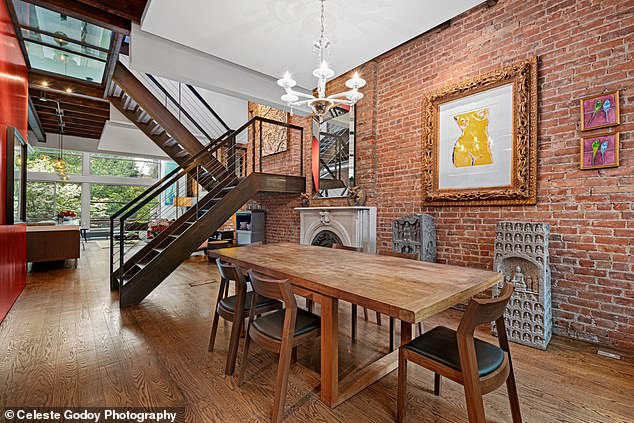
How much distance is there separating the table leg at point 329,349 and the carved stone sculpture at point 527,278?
5.82ft

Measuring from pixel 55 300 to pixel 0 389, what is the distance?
226cm

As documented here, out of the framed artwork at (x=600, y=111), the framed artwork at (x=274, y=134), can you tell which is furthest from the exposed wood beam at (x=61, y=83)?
the framed artwork at (x=600, y=111)

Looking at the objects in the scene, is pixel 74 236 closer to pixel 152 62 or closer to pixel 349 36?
pixel 152 62

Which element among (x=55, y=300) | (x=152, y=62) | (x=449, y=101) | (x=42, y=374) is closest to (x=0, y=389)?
(x=42, y=374)

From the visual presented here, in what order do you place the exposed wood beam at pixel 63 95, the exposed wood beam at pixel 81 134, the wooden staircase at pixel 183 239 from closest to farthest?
the wooden staircase at pixel 183 239, the exposed wood beam at pixel 63 95, the exposed wood beam at pixel 81 134

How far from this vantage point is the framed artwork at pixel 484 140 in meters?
2.98

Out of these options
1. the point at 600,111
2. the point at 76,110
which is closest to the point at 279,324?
the point at 600,111

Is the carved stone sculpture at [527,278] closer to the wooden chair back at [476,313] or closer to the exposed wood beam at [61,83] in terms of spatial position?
the wooden chair back at [476,313]

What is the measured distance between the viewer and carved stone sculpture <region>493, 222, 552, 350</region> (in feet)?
8.54

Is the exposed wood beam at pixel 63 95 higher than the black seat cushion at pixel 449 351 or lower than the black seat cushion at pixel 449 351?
higher

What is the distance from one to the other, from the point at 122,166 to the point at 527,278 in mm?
13115

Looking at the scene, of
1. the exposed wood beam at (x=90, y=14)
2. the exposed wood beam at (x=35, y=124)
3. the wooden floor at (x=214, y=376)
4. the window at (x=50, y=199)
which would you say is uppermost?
the exposed wood beam at (x=90, y=14)

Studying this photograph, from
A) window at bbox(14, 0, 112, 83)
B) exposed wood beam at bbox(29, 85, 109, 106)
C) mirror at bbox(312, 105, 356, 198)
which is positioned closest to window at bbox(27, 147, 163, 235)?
exposed wood beam at bbox(29, 85, 109, 106)

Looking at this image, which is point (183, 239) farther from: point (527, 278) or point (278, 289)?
point (527, 278)
